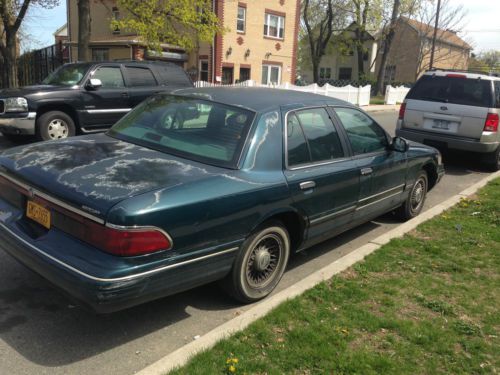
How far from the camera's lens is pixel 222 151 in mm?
3564

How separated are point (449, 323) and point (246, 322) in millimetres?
1499

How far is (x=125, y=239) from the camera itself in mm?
2705

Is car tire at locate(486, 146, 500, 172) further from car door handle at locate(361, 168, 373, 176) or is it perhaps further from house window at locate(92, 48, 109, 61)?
house window at locate(92, 48, 109, 61)

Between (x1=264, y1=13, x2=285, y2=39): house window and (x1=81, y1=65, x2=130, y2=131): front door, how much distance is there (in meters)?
23.6

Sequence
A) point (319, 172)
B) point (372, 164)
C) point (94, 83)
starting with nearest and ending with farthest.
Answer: point (319, 172), point (372, 164), point (94, 83)

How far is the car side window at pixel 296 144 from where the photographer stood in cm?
384

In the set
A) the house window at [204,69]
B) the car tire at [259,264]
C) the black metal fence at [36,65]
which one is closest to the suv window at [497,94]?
the car tire at [259,264]

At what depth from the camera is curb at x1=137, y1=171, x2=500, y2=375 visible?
2787 millimetres

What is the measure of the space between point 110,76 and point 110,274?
25.1 ft

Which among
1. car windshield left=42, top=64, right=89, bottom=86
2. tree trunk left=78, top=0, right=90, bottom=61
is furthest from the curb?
tree trunk left=78, top=0, right=90, bottom=61

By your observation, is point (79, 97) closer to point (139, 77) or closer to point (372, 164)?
point (139, 77)

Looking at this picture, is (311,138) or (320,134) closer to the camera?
(311,138)

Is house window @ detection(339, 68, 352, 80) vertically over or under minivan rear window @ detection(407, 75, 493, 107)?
over

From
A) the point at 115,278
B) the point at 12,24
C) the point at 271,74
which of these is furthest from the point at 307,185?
the point at 271,74
